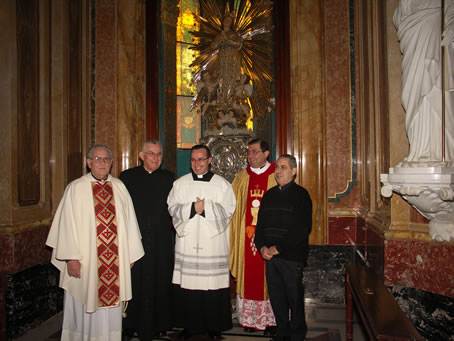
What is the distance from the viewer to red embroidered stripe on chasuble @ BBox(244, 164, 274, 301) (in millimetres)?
4137

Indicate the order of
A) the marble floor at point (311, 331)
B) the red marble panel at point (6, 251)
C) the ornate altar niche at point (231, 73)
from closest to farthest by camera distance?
1. the red marble panel at point (6, 251)
2. the marble floor at point (311, 331)
3. the ornate altar niche at point (231, 73)

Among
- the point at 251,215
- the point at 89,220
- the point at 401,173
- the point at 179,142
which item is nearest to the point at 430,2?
the point at 401,173

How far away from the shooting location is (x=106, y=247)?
3305 mm

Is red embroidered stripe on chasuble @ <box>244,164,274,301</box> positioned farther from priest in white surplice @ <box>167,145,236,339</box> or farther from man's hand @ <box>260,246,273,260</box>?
man's hand @ <box>260,246,273,260</box>

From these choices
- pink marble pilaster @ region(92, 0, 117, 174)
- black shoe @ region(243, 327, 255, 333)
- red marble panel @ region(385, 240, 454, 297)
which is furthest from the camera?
pink marble pilaster @ region(92, 0, 117, 174)

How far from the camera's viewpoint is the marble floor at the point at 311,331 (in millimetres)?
3900

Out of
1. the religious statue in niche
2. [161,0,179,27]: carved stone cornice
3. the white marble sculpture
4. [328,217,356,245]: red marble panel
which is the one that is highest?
[161,0,179,27]: carved stone cornice

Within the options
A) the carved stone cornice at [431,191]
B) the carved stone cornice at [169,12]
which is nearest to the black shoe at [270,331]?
the carved stone cornice at [431,191]

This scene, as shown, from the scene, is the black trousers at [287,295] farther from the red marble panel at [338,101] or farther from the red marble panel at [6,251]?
the red marble panel at [6,251]

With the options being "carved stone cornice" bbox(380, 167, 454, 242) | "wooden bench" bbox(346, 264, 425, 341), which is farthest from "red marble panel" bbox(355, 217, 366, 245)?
"carved stone cornice" bbox(380, 167, 454, 242)

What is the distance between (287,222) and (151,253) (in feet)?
4.92

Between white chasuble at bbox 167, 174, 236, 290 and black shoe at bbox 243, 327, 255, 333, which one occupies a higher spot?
white chasuble at bbox 167, 174, 236, 290

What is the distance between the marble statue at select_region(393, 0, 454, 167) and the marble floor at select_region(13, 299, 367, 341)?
6.80ft

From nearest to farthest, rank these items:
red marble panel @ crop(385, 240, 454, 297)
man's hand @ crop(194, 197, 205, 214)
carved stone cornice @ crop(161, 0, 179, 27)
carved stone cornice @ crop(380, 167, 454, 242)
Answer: carved stone cornice @ crop(380, 167, 454, 242) → red marble panel @ crop(385, 240, 454, 297) → man's hand @ crop(194, 197, 205, 214) → carved stone cornice @ crop(161, 0, 179, 27)
